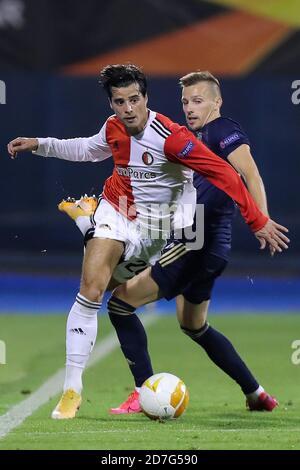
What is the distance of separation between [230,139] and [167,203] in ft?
1.79

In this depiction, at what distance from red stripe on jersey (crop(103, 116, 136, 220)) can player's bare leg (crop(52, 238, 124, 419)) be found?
0.38 meters

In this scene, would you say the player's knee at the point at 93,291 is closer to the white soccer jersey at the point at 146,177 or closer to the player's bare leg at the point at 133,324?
the player's bare leg at the point at 133,324

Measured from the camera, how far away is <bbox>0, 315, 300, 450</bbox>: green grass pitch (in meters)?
5.99

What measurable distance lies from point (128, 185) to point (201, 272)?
27.1 inches

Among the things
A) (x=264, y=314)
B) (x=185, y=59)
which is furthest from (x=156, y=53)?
(x=264, y=314)

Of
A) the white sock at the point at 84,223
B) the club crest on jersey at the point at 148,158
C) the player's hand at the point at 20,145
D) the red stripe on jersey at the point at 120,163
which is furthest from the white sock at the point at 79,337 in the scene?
the player's hand at the point at 20,145

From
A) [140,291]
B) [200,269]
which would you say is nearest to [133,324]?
[140,291]

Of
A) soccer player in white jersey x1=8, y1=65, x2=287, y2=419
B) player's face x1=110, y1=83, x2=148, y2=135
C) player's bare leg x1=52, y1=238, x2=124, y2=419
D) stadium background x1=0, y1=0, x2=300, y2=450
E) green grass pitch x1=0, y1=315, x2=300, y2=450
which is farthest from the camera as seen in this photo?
stadium background x1=0, y1=0, x2=300, y2=450

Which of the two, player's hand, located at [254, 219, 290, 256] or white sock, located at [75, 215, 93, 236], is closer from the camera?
player's hand, located at [254, 219, 290, 256]

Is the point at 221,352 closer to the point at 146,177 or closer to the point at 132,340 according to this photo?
the point at 132,340

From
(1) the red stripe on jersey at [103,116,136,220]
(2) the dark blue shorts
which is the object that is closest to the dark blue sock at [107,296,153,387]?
(2) the dark blue shorts

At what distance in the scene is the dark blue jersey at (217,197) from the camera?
7.25m

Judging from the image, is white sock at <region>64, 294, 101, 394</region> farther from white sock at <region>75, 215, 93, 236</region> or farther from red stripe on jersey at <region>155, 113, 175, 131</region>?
red stripe on jersey at <region>155, 113, 175, 131</region>

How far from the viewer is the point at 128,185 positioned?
718 centimetres
